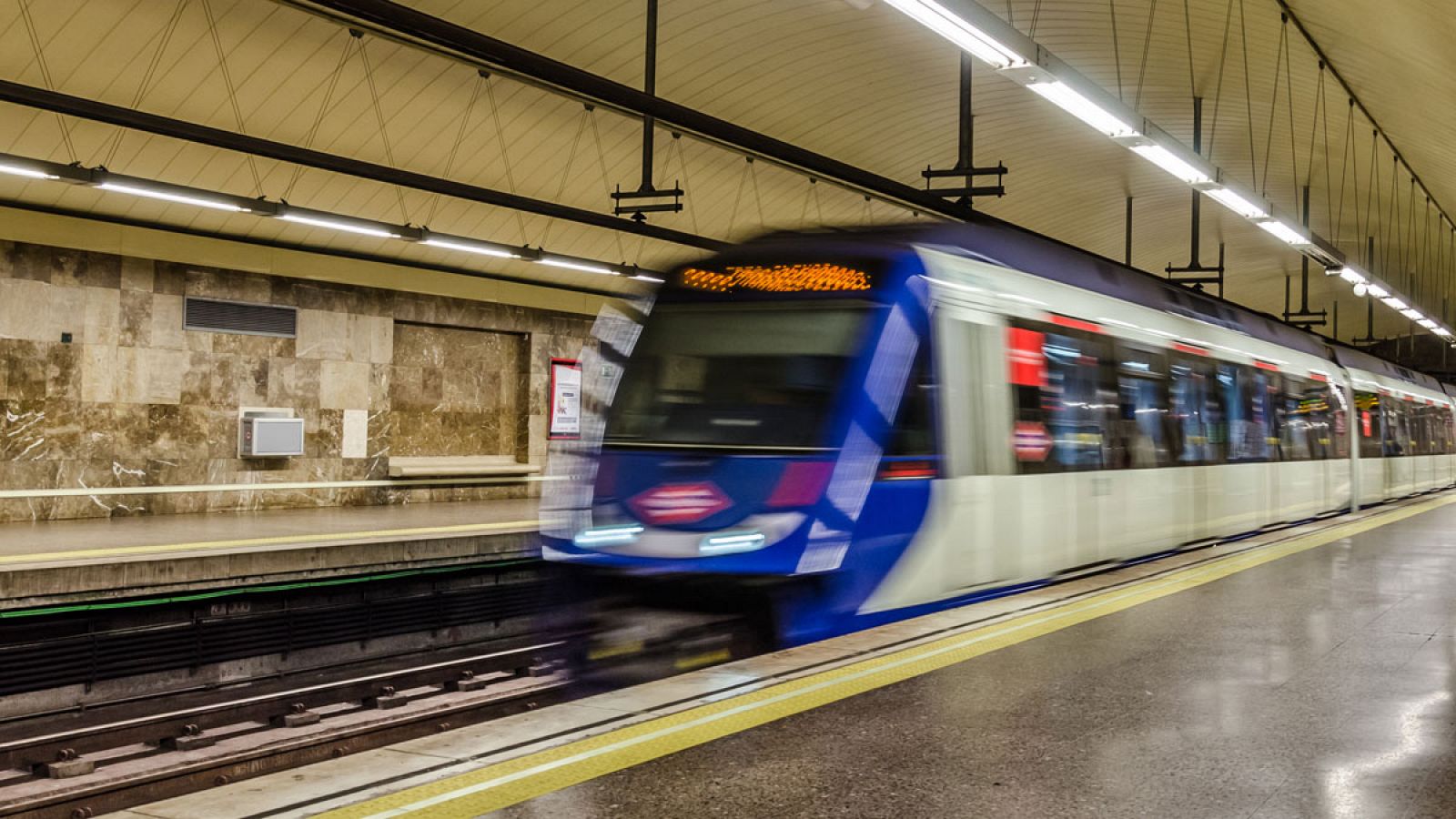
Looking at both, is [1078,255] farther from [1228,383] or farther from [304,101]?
[304,101]

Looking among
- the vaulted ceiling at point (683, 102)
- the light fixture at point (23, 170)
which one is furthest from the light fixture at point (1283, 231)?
the light fixture at point (23, 170)

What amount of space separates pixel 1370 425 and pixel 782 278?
15.2 metres

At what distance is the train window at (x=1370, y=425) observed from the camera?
18.7m

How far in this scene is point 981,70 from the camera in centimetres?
1647

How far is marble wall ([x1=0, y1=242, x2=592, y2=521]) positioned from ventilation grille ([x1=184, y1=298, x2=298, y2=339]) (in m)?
0.11

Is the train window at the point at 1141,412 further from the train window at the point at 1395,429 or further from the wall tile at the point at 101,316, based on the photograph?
the wall tile at the point at 101,316

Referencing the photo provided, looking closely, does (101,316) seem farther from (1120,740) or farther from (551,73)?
(1120,740)

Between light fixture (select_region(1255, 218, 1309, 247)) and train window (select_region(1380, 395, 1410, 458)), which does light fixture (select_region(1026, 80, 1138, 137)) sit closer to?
light fixture (select_region(1255, 218, 1309, 247))

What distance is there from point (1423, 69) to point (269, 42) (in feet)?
42.8

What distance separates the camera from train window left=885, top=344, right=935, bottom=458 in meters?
7.42

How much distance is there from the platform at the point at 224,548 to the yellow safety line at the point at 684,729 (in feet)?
22.0

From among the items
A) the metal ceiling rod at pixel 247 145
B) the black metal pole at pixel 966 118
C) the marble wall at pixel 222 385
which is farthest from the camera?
the marble wall at pixel 222 385

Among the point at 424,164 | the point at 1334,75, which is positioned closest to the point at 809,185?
Result: the point at 424,164

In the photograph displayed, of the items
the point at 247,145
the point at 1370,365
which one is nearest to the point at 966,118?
the point at 247,145
